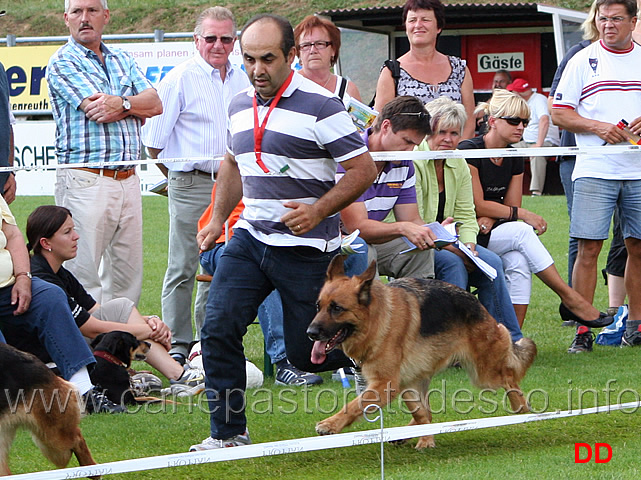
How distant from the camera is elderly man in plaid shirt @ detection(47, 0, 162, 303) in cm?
682

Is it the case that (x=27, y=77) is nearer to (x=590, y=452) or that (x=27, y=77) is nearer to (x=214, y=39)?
(x=214, y=39)

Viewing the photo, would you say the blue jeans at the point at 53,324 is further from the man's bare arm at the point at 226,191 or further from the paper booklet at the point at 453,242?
the paper booklet at the point at 453,242

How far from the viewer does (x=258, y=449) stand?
4.27 metres

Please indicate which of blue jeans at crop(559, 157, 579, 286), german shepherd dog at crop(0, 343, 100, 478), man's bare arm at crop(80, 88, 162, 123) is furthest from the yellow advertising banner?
german shepherd dog at crop(0, 343, 100, 478)

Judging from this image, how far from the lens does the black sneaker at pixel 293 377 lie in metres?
6.35

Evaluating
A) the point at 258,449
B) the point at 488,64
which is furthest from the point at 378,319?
the point at 488,64

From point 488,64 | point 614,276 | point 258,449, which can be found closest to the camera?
point 258,449

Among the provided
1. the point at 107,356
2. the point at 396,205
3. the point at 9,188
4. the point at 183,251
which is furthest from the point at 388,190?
the point at 9,188

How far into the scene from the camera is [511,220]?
7570 mm

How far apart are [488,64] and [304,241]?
1670 cm

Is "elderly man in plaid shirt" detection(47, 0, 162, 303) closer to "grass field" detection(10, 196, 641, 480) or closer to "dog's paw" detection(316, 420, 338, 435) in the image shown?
"grass field" detection(10, 196, 641, 480)

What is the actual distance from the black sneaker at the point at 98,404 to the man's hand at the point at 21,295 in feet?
2.02

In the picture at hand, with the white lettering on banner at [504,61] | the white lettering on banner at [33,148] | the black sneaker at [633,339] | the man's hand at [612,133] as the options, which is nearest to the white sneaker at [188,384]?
the black sneaker at [633,339]

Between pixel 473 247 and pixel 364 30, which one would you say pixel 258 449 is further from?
pixel 364 30
